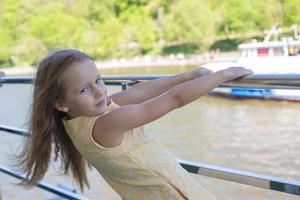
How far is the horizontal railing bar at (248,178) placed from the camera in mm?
1082

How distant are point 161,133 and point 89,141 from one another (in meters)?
11.7

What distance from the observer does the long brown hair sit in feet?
Result: 3.72

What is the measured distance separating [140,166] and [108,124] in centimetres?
11

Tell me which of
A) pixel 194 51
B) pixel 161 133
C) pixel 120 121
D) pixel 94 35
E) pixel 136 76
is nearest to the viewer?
pixel 120 121

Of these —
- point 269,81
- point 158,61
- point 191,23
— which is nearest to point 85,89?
point 269,81

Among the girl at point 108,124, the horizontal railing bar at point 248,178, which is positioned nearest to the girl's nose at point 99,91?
the girl at point 108,124

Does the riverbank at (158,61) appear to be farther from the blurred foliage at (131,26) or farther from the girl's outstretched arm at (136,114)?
the girl's outstretched arm at (136,114)

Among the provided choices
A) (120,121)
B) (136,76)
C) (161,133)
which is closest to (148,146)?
(120,121)

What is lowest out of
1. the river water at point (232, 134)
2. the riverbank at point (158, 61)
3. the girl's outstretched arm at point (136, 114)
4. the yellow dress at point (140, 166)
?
the river water at point (232, 134)

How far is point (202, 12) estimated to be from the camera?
36.3 metres

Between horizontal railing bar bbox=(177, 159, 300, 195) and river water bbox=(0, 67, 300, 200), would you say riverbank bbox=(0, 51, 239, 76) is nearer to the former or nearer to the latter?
river water bbox=(0, 67, 300, 200)

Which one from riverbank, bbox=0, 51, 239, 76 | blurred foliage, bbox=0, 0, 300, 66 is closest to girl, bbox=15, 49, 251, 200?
riverbank, bbox=0, 51, 239, 76

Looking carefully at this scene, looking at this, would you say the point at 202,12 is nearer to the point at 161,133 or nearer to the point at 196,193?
the point at 161,133

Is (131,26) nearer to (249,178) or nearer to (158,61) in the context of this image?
(158,61)
